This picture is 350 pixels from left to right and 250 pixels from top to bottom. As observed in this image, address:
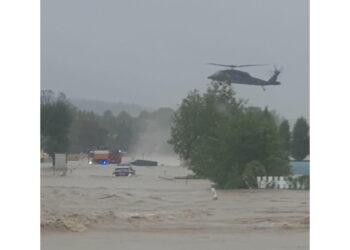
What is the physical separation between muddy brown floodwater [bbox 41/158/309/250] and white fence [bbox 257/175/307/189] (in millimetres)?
110

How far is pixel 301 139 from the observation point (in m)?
11.4

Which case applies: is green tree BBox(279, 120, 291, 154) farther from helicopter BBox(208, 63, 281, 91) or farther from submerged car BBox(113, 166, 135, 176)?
submerged car BBox(113, 166, 135, 176)

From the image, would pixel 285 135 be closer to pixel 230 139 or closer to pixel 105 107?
pixel 230 139

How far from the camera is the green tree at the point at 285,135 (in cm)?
1152

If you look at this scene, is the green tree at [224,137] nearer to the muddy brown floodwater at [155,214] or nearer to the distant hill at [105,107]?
the muddy brown floodwater at [155,214]

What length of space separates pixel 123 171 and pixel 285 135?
230cm

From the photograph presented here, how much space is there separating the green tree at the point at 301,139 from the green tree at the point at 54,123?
10.2 ft

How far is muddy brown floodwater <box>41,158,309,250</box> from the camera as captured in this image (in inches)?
433

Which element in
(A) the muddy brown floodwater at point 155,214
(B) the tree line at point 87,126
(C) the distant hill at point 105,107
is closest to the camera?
(A) the muddy brown floodwater at point 155,214

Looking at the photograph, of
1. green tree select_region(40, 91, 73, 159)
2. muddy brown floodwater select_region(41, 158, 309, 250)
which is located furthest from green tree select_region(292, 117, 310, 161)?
green tree select_region(40, 91, 73, 159)

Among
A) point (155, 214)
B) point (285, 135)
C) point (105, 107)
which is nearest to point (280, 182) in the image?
point (285, 135)

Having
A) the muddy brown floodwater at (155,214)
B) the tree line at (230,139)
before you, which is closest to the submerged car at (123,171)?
the muddy brown floodwater at (155,214)
